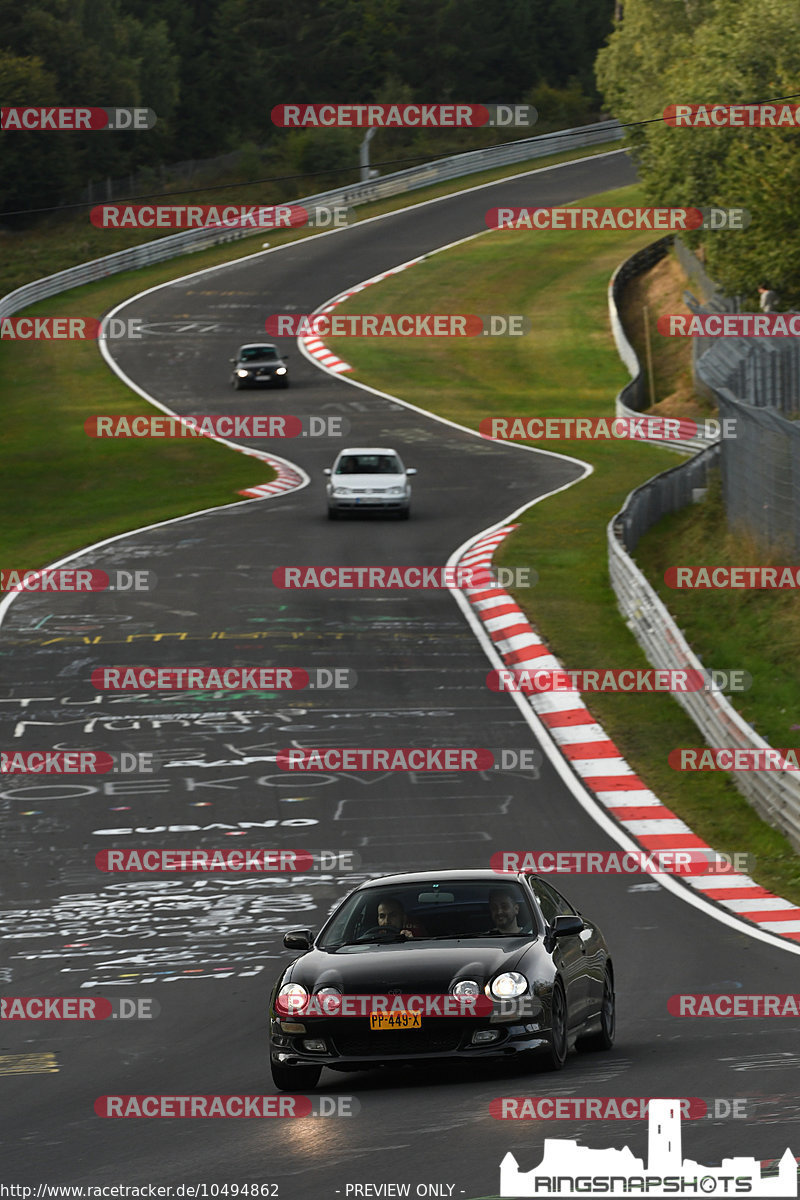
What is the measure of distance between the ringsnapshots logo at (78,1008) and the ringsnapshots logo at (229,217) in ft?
240

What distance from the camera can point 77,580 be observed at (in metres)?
33.1

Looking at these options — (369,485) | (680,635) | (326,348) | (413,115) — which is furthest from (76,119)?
(680,635)

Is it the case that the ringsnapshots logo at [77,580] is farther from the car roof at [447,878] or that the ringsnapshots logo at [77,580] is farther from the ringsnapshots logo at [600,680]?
the car roof at [447,878]

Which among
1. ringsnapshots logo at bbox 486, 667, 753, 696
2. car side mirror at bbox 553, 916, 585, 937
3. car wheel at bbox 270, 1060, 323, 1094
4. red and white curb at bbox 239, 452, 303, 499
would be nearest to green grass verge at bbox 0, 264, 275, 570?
red and white curb at bbox 239, 452, 303, 499

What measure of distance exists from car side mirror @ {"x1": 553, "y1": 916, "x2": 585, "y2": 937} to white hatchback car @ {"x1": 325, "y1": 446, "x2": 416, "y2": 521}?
2817 centimetres

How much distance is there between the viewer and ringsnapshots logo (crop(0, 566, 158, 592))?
1276 inches

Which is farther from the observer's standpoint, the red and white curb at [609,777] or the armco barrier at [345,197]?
the armco barrier at [345,197]

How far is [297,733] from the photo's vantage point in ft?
75.5

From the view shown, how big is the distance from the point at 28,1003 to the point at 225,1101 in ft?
12.9

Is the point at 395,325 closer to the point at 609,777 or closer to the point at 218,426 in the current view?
the point at 218,426

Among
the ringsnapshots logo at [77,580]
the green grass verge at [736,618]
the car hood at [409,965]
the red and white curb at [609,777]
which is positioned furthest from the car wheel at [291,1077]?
the ringsnapshots logo at [77,580]

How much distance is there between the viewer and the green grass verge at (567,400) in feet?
69.7

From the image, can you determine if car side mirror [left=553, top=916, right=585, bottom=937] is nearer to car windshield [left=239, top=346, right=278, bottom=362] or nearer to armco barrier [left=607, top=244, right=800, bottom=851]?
armco barrier [left=607, top=244, right=800, bottom=851]

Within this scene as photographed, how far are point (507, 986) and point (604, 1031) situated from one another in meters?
1.44
